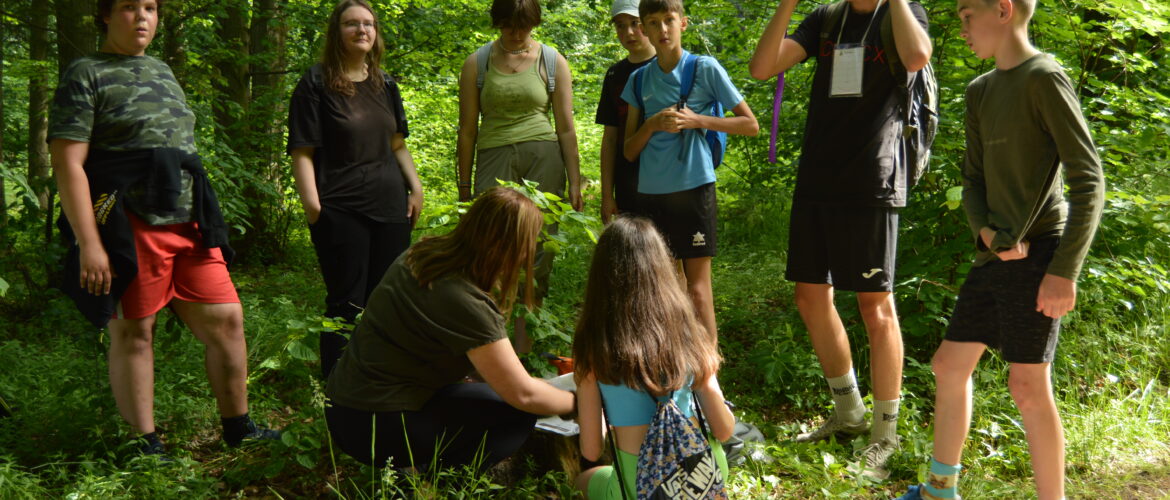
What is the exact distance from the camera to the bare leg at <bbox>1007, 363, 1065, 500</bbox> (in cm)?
242

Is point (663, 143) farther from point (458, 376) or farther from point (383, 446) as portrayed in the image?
point (383, 446)

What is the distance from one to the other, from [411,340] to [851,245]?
170 cm

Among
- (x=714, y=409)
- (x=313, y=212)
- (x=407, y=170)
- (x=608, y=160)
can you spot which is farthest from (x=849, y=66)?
(x=313, y=212)

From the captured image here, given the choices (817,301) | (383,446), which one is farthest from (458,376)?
(817,301)

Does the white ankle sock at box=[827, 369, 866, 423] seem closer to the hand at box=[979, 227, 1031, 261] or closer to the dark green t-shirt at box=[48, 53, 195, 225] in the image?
the hand at box=[979, 227, 1031, 261]

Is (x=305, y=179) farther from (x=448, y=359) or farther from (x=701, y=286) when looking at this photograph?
(x=701, y=286)

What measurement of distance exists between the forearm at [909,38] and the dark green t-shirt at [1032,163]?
1.07 feet

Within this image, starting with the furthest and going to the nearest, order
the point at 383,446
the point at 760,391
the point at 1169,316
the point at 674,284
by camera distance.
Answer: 1. the point at 1169,316
2. the point at 760,391
3. the point at 383,446
4. the point at 674,284

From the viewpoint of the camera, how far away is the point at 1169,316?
4.36 meters

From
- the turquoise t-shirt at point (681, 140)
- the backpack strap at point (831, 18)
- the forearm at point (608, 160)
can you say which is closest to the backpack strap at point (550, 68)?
the forearm at point (608, 160)

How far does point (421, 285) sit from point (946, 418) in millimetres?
1729

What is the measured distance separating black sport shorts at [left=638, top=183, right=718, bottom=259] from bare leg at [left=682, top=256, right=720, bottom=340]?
0.04 meters

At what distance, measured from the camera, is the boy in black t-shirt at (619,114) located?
402 cm

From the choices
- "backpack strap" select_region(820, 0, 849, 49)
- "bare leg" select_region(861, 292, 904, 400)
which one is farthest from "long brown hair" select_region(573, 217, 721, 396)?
"backpack strap" select_region(820, 0, 849, 49)
